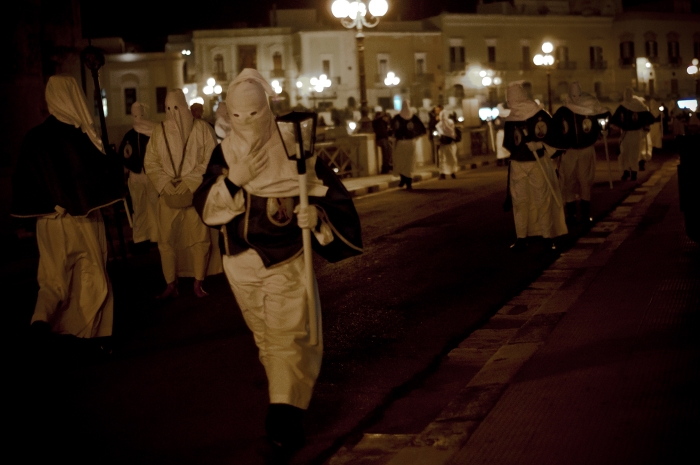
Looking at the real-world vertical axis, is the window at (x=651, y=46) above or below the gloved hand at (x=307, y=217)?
above

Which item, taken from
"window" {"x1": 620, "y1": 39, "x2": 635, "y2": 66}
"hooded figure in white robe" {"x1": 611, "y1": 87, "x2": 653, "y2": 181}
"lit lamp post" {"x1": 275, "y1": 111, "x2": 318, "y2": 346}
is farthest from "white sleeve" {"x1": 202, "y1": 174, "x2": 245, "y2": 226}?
"window" {"x1": 620, "y1": 39, "x2": 635, "y2": 66}

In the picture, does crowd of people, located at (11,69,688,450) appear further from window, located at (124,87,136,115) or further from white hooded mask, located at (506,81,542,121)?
window, located at (124,87,136,115)

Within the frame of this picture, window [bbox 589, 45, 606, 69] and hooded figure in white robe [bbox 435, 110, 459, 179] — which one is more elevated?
window [bbox 589, 45, 606, 69]

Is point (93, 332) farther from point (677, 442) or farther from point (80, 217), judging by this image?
point (677, 442)

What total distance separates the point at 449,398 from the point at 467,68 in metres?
68.8

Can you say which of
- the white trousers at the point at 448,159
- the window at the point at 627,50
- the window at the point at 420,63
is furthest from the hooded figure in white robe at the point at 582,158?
the window at the point at 627,50

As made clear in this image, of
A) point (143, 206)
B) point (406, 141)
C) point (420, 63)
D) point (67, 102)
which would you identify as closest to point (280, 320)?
point (67, 102)

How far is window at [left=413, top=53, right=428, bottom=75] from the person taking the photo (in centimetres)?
7131

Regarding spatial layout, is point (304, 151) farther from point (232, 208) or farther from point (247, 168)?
point (232, 208)

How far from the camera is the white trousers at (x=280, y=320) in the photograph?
4707mm

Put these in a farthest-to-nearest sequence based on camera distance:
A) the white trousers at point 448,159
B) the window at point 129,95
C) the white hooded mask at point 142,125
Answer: the window at point 129,95 → the white trousers at point 448,159 → the white hooded mask at point 142,125

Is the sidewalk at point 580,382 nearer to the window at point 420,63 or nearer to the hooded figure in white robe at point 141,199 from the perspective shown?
the hooded figure in white robe at point 141,199

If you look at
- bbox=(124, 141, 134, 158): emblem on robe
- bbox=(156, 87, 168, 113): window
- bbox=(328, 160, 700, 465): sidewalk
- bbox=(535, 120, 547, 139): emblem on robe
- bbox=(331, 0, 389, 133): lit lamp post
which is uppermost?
bbox=(156, 87, 168, 113): window

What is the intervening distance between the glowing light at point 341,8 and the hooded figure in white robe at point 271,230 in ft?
60.5
